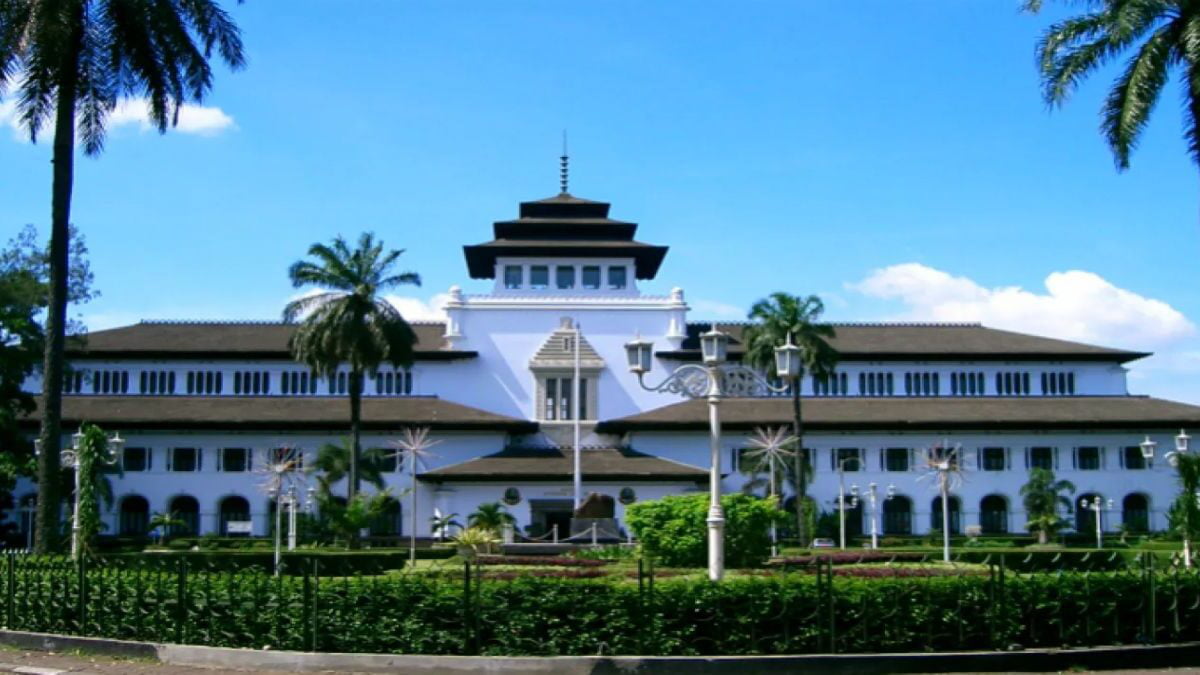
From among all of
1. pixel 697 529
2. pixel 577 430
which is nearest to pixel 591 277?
pixel 577 430

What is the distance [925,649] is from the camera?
18.2 metres

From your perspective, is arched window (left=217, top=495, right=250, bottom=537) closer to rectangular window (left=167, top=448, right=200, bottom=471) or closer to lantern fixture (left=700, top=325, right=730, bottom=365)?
rectangular window (left=167, top=448, right=200, bottom=471)

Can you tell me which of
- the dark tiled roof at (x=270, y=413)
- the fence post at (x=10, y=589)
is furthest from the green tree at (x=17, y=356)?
the fence post at (x=10, y=589)

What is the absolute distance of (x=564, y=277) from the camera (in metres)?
68.6

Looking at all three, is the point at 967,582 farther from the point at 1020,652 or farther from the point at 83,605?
the point at 83,605

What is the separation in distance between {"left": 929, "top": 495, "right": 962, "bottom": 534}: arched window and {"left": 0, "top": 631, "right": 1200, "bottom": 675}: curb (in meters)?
46.4

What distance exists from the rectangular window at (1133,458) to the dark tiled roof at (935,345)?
19.6 feet

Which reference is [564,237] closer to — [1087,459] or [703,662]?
[1087,459]

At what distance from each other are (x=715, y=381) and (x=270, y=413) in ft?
151

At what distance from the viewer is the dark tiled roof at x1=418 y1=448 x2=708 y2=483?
192 feet

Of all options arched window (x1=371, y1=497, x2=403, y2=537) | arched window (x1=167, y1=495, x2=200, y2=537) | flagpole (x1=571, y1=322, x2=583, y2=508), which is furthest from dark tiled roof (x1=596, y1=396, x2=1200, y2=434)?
arched window (x1=167, y1=495, x2=200, y2=537)

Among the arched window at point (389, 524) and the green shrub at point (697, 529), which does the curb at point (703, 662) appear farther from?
the arched window at point (389, 524)

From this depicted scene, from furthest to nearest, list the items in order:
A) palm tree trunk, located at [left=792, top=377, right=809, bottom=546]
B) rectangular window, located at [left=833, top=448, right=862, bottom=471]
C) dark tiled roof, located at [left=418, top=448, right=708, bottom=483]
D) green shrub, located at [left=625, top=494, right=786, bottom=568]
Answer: rectangular window, located at [left=833, top=448, right=862, bottom=471] → dark tiled roof, located at [left=418, top=448, right=708, bottom=483] → palm tree trunk, located at [left=792, top=377, right=809, bottom=546] → green shrub, located at [left=625, top=494, right=786, bottom=568]

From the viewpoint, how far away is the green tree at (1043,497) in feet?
204
